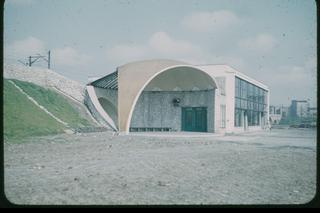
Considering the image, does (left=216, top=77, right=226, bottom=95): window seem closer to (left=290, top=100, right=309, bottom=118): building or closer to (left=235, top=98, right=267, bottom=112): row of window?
(left=235, top=98, right=267, bottom=112): row of window

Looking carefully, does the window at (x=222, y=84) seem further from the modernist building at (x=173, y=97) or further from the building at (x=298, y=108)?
the building at (x=298, y=108)

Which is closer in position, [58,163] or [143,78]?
[58,163]

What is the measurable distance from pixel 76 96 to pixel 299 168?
25903mm

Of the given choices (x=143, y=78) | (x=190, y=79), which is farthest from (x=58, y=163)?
(x=190, y=79)

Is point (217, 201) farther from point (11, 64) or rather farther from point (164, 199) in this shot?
point (11, 64)

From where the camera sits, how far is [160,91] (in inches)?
1544

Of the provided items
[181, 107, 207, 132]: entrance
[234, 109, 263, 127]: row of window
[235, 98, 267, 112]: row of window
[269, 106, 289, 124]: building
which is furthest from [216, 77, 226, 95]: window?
[269, 106, 289, 124]: building

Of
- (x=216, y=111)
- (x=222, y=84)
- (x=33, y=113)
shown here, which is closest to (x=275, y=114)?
(x=222, y=84)

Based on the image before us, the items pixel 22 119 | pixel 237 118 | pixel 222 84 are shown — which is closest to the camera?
pixel 22 119

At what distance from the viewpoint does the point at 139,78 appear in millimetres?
30844

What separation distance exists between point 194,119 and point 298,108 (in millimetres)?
65372

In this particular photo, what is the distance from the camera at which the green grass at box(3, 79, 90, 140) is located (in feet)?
67.2

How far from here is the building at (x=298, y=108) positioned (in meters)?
89.9

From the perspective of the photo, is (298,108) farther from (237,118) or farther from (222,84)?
(222,84)
